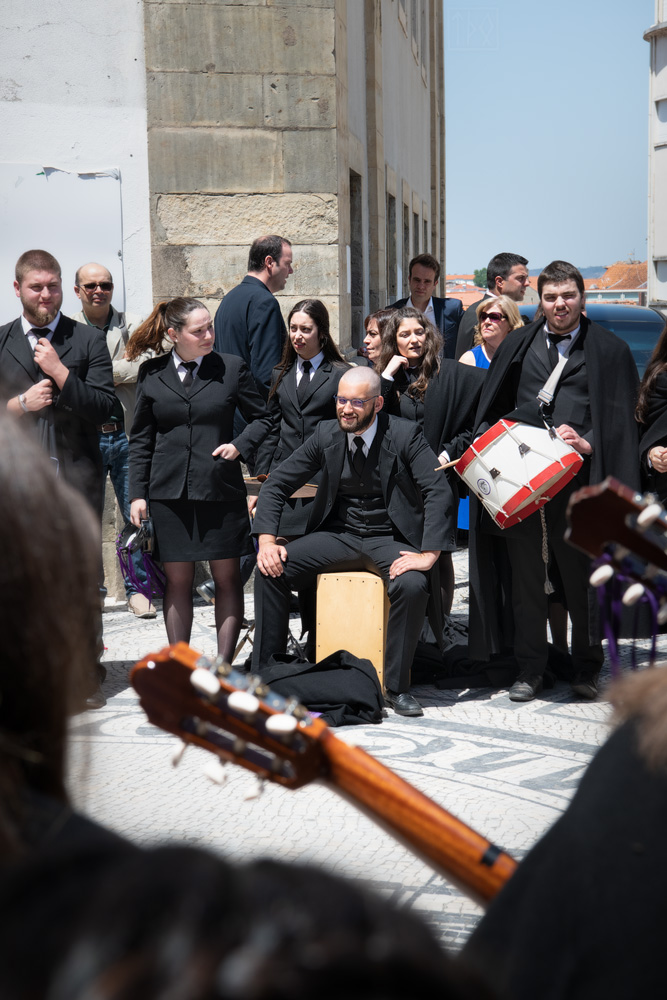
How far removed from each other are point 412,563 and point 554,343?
1.32 meters

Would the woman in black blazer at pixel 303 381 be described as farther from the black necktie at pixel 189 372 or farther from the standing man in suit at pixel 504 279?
the standing man in suit at pixel 504 279

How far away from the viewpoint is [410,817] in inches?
55.5

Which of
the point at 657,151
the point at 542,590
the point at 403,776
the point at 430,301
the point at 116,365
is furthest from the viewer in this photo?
the point at 657,151

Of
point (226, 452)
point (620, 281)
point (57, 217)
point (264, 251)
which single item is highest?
point (620, 281)

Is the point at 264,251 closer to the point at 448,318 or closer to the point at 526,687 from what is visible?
the point at 448,318

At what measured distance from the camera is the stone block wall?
8125mm

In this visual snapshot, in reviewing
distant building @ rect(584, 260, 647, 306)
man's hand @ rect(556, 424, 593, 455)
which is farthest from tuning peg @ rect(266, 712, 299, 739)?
distant building @ rect(584, 260, 647, 306)

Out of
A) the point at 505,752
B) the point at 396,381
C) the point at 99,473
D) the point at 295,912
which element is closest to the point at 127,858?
the point at 295,912

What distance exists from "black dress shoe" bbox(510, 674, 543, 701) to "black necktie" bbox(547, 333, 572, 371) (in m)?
1.57

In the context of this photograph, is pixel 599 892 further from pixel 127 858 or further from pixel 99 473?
pixel 99 473

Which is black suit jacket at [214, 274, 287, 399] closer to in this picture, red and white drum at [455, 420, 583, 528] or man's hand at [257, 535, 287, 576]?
man's hand at [257, 535, 287, 576]

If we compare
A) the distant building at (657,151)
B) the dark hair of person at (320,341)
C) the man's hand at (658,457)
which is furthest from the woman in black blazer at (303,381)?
the distant building at (657,151)

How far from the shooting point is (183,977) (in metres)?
0.44

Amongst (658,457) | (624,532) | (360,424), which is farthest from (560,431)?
(624,532)
